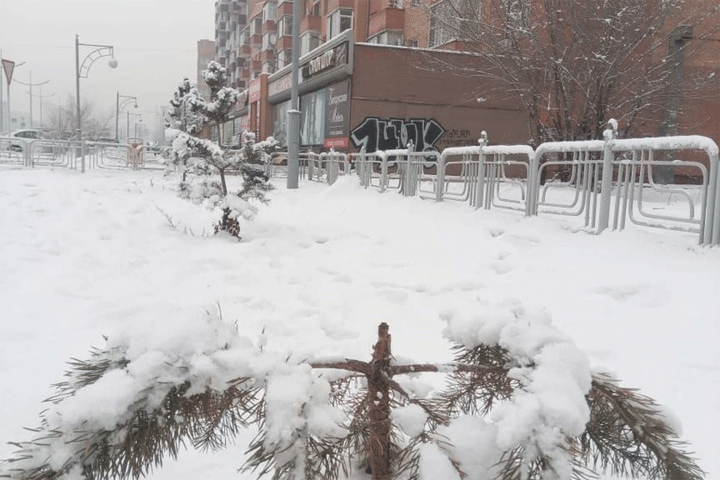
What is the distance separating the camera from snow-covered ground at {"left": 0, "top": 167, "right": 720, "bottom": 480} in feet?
11.7

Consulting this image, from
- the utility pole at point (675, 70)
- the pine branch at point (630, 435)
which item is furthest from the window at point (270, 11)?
the pine branch at point (630, 435)

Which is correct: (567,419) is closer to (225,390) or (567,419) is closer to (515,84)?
(225,390)

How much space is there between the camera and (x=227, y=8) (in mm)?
86375

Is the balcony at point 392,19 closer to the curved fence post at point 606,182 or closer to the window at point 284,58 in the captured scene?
the window at point 284,58

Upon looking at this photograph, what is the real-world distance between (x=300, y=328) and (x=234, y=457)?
2124 millimetres

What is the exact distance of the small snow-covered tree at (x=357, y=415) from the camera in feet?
3.63

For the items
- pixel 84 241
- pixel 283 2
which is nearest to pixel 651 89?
pixel 84 241

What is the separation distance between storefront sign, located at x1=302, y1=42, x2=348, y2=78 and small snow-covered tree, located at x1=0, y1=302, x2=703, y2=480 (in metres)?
25.0

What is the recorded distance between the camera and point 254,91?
40938 millimetres

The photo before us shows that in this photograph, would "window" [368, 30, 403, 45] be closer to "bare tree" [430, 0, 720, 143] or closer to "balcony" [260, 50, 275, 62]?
"bare tree" [430, 0, 720, 143]

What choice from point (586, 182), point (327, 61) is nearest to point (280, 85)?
point (327, 61)

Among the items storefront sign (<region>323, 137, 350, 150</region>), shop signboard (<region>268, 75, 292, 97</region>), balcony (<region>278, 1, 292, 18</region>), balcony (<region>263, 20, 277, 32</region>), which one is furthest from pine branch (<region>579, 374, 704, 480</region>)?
balcony (<region>263, 20, 277, 32</region>)

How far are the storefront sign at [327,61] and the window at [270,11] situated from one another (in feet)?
96.4

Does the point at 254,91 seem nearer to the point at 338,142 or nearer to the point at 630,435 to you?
the point at 338,142
